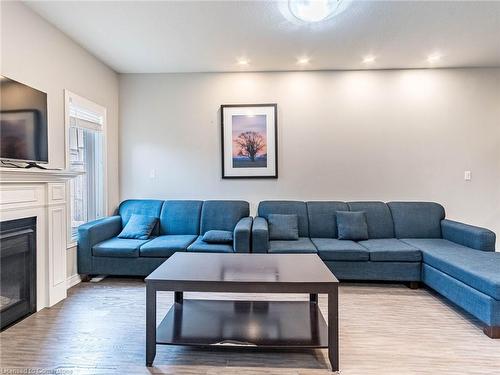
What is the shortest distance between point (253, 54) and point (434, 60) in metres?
2.25

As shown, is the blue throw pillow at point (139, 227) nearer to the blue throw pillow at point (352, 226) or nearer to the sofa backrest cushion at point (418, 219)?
the blue throw pillow at point (352, 226)

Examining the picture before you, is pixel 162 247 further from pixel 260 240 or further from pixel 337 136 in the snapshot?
pixel 337 136

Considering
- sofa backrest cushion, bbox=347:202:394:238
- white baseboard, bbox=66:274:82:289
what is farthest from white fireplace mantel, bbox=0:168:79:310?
sofa backrest cushion, bbox=347:202:394:238

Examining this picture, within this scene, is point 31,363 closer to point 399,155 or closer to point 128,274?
point 128,274

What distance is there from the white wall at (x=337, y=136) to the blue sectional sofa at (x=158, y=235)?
12.1 inches

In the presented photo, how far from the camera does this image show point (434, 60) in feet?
12.4

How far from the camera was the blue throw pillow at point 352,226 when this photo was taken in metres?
3.62

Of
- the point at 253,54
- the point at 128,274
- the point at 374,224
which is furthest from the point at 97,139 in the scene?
the point at 374,224

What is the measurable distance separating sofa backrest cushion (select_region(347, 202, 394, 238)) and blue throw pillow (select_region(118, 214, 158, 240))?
8.33 feet

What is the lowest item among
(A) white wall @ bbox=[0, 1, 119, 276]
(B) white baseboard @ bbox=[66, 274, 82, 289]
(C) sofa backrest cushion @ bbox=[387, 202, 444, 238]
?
(B) white baseboard @ bbox=[66, 274, 82, 289]

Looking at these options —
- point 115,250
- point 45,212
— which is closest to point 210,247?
point 115,250

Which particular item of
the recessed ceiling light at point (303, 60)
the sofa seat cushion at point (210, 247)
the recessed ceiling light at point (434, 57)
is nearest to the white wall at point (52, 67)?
the sofa seat cushion at point (210, 247)

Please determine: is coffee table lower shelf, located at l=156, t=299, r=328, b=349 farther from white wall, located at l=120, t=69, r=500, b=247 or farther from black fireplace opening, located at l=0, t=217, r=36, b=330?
white wall, located at l=120, t=69, r=500, b=247

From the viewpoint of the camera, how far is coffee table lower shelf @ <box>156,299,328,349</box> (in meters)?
1.89
